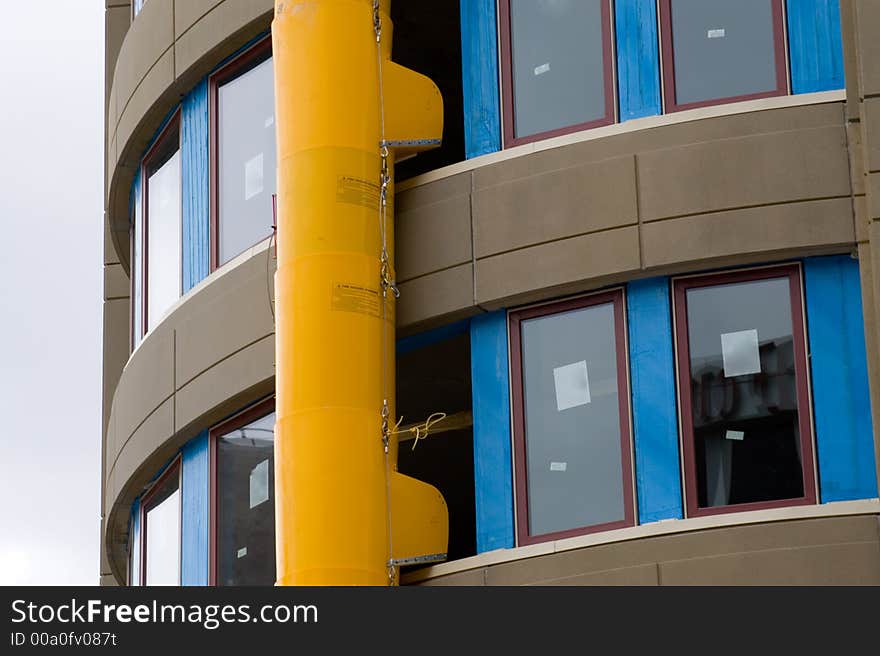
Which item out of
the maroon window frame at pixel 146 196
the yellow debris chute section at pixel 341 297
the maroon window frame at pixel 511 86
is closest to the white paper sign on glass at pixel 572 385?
the yellow debris chute section at pixel 341 297

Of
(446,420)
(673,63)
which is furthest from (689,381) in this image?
(446,420)

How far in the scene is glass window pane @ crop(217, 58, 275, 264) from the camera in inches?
1151

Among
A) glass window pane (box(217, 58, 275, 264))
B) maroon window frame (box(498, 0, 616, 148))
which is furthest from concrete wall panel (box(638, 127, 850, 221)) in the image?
glass window pane (box(217, 58, 275, 264))

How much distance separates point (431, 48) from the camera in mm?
34031

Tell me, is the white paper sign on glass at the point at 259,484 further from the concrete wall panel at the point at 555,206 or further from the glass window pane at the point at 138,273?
the glass window pane at the point at 138,273

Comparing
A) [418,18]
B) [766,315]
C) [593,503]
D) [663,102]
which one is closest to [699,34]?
[663,102]

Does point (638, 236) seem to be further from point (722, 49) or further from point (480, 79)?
point (480, 79)

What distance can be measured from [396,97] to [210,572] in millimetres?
5853

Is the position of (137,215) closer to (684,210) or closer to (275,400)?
(275,400)

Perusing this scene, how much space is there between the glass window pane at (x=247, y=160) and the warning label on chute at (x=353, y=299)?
2.65 m

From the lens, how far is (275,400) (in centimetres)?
2812

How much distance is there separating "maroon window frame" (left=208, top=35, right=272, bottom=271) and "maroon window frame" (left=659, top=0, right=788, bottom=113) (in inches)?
210

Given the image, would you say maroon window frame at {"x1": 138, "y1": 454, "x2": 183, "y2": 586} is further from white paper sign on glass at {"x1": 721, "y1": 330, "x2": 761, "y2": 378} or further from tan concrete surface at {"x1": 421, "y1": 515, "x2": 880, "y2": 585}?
white paper sign on glass at {"x1": 721, "y1": 330, "x2": 761, "y2": 378}

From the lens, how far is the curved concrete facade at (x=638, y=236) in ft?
79.7
